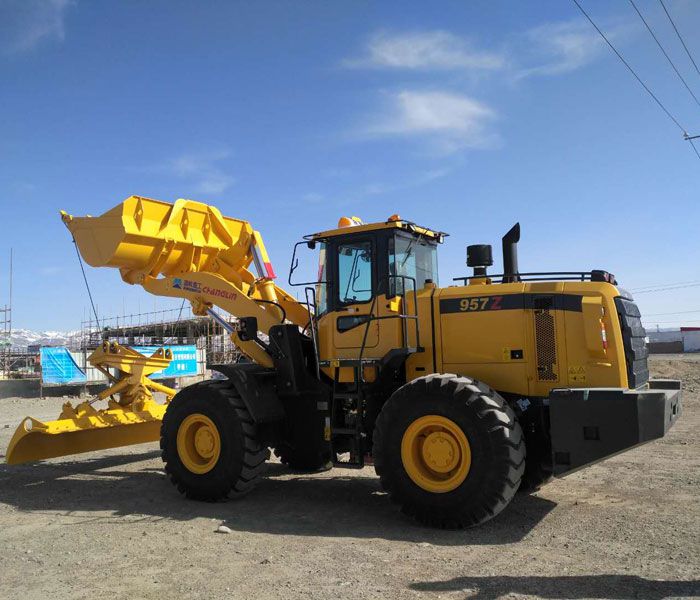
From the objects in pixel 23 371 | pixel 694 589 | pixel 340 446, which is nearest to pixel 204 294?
pixel 340 446

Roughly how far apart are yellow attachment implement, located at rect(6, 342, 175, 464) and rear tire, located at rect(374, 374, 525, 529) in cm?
513

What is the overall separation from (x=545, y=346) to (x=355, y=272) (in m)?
2.50

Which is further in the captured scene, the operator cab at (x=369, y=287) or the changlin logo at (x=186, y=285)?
the changlin logo at (x=186, y=285)

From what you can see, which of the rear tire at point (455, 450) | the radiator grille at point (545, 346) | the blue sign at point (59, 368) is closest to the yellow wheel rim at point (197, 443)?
the rear tire at point (455, 450)

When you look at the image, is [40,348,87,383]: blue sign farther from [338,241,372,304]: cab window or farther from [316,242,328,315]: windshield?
[338,241,372,304]: cab window

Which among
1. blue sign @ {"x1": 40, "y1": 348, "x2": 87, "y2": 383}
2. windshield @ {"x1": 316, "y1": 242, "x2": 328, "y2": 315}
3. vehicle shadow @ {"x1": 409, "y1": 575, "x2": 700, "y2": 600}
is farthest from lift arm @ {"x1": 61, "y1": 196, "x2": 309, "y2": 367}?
blue sign @ {"x1": 40, "y1": 348, "x2": 87, "y2": 383}

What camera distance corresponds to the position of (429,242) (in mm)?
8836

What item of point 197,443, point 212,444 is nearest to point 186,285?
point 197,443

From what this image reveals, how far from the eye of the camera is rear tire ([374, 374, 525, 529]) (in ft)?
21.1

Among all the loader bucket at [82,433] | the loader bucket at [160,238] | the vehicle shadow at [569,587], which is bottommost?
the vehicle shadow at [569,587]

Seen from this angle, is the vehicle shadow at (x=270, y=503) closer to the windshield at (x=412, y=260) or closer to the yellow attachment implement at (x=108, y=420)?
the yellow attachment implement at (x=108, y=420)

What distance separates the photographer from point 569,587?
5.02 metres

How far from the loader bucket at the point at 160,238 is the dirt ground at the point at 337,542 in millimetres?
3186

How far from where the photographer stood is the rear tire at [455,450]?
6.44m
